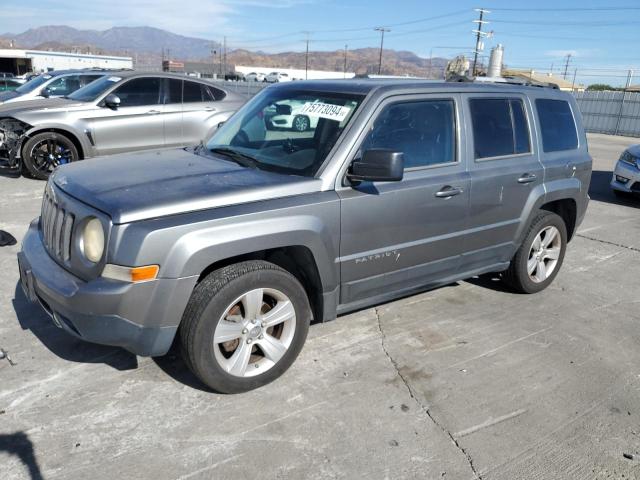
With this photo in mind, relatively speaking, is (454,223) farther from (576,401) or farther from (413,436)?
(413,436)

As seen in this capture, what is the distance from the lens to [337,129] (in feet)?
11.7

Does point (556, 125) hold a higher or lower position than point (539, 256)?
higher

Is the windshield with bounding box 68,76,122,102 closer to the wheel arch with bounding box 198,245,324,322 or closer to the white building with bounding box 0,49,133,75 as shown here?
the wheel arch with bounding box 198,245,324,322

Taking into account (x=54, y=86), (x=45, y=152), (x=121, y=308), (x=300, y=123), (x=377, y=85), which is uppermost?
(x=377, y=85)

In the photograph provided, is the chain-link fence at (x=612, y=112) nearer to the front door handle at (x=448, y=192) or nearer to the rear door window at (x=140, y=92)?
the rear door window at (x=140, y=92)

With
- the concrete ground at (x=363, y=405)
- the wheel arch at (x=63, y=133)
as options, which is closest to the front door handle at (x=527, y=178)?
the concrete ground at (x=363, y=405)

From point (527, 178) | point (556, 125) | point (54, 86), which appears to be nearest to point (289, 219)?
point (527, 178)

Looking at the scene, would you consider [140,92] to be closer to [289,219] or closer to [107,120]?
[107,120]

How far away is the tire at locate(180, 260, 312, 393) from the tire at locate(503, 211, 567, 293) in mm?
2294

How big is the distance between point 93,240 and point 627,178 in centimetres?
905

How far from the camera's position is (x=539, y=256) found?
16.3 ft

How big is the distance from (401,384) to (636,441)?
132 cm

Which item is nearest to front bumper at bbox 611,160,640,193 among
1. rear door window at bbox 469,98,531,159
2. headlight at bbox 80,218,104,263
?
rear door window at bbox 469,98,531,159

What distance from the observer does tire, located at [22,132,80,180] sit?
8.18 m
